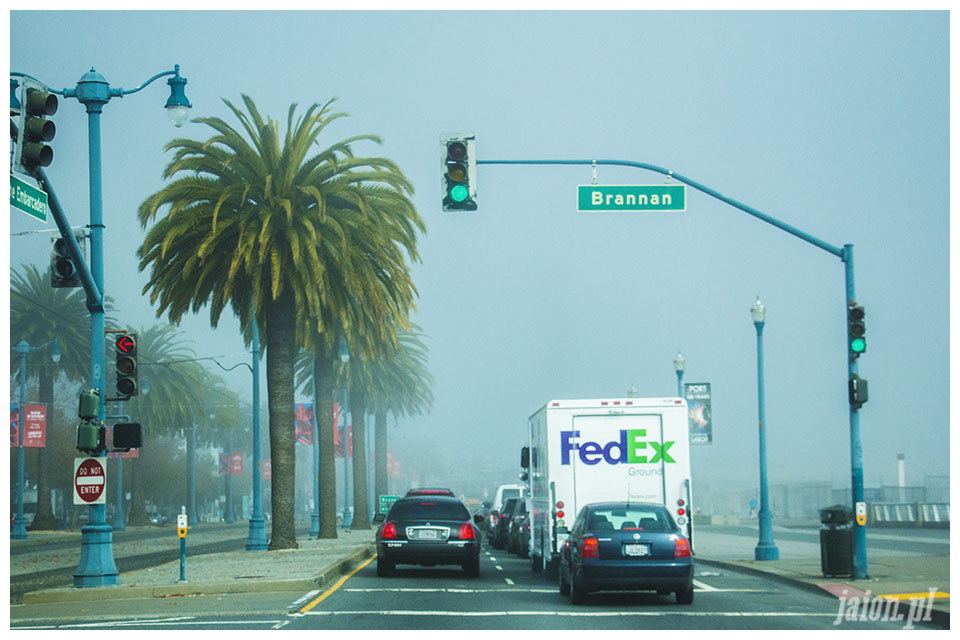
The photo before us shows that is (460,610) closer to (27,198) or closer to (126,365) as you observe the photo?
(27,198)

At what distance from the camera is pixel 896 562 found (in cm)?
2594

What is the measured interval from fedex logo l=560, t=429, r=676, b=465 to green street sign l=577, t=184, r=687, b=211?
4.62m

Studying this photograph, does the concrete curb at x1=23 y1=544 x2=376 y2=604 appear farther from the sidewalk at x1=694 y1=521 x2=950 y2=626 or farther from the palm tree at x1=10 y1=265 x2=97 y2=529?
the palm tree at x1=10 y1=265 x2=97 y2=529

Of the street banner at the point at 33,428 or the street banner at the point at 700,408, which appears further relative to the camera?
the street banner at the point at 33,428

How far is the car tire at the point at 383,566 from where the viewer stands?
81.4ft

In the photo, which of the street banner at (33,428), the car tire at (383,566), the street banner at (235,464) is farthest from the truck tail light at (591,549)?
the street banner at (235,464)

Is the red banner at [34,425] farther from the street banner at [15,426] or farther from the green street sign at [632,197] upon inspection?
the green street sign at [632,197]

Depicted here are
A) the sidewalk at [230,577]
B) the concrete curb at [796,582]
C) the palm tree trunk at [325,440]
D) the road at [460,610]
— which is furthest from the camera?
the palm tree trunk at [325,440]

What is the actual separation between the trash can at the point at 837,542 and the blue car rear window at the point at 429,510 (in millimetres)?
7214

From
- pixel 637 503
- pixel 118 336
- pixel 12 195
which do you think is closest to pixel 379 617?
pixel 637 503

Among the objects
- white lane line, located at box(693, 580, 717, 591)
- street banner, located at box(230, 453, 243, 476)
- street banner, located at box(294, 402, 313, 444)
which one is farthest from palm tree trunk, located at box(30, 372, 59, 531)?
white lane line, located at box(693, 580, 717, 591)

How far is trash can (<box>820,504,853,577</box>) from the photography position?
71.8ft

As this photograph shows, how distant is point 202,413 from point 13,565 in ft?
145

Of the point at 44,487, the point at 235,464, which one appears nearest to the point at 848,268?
the point at 44,487
